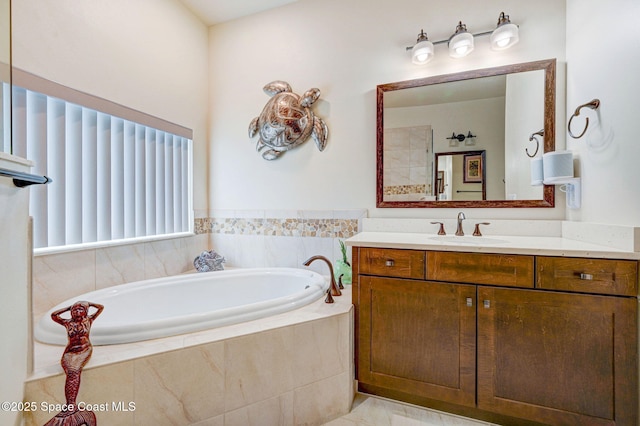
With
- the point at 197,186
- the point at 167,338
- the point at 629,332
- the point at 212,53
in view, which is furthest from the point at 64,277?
the point at 629,332

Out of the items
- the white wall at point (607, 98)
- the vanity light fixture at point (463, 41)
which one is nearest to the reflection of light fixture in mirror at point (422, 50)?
the vanity light fixture at point (463, 41)

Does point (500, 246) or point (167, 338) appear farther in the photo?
point (500, 246)

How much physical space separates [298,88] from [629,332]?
8.02ft

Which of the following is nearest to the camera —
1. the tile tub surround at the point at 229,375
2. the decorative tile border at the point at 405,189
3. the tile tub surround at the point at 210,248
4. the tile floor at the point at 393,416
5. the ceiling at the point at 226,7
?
the tile tub surround at the point at 229,375

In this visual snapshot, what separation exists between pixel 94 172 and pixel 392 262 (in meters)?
1.95

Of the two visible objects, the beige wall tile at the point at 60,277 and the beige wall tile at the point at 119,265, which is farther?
the beige wall tile at the point at 119,265

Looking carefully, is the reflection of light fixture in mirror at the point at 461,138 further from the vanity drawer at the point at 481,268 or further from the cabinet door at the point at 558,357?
the cabinet door at the point at 558,357

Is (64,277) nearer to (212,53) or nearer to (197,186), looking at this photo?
(197,186)

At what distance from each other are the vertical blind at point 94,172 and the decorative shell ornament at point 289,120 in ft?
2.73

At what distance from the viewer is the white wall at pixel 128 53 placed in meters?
1.43

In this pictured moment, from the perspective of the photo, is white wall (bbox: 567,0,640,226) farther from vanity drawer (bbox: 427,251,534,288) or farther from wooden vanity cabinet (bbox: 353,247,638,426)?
vanity drawer (bbox: 427,251,534,288)

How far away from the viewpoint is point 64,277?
154 cm

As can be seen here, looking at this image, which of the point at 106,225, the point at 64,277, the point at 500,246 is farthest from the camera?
the point at 106,225

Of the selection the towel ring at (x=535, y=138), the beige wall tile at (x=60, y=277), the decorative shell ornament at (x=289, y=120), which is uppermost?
the decorative shell ornament at (x=289, y=120)
